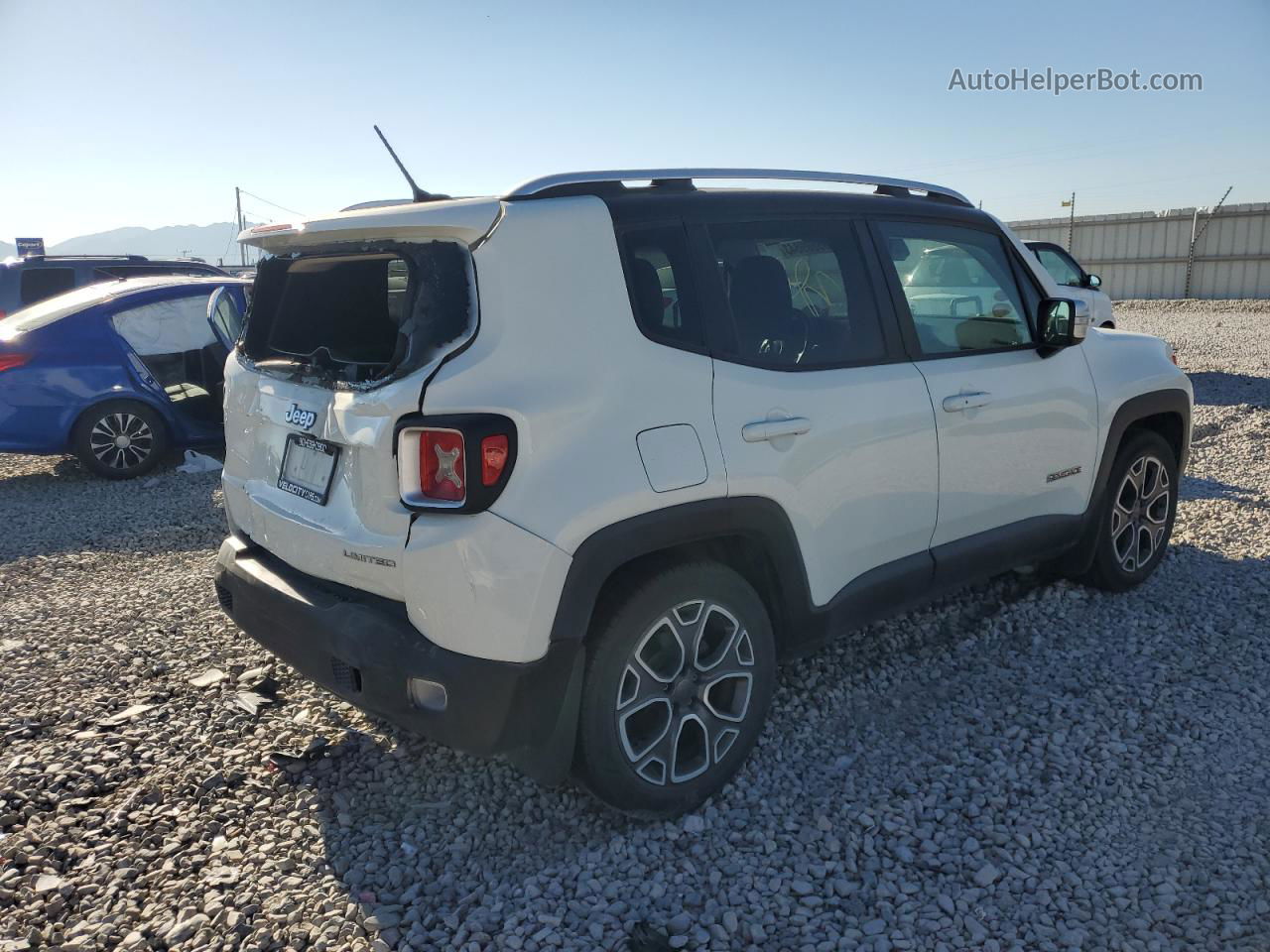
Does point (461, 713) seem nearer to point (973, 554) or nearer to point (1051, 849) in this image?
point (1051, 849)

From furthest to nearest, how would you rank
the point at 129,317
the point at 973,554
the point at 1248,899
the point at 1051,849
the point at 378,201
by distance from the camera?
the point at 129,317 → the point at 973,554 → the point at 378,201 → the point at 1051,849 → the point at 1248,899

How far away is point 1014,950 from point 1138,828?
0.78 meters

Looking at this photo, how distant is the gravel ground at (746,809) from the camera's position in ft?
8.54

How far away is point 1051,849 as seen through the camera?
286 cm

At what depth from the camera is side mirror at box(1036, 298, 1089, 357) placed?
3.98 meters

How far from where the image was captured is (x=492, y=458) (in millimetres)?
2490

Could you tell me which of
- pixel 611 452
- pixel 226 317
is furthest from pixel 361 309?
pixel 226 317

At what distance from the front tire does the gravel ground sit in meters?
0.15

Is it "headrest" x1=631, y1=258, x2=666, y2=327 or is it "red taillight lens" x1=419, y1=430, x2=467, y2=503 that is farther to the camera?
"headrest" x1=631, y1=258, x2=666, y2=327

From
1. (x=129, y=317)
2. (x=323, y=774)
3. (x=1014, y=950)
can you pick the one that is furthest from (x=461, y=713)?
(x=129, y=317)

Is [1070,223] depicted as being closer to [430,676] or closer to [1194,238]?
[1194,238]

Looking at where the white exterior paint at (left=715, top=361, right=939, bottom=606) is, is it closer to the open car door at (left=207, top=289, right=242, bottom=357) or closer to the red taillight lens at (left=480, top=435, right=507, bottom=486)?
the red taillight lens at (left=480, top=435, right=507, bottom=486)

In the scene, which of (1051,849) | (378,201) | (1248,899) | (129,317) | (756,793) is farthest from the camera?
(129,317)

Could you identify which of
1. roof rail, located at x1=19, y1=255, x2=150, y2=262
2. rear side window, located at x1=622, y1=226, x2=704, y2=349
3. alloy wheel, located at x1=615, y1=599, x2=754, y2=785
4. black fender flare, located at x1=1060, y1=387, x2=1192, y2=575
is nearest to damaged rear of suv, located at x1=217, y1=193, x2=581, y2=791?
alloy wheel, located at x1=615, y1=599, x2=754, y2=785
